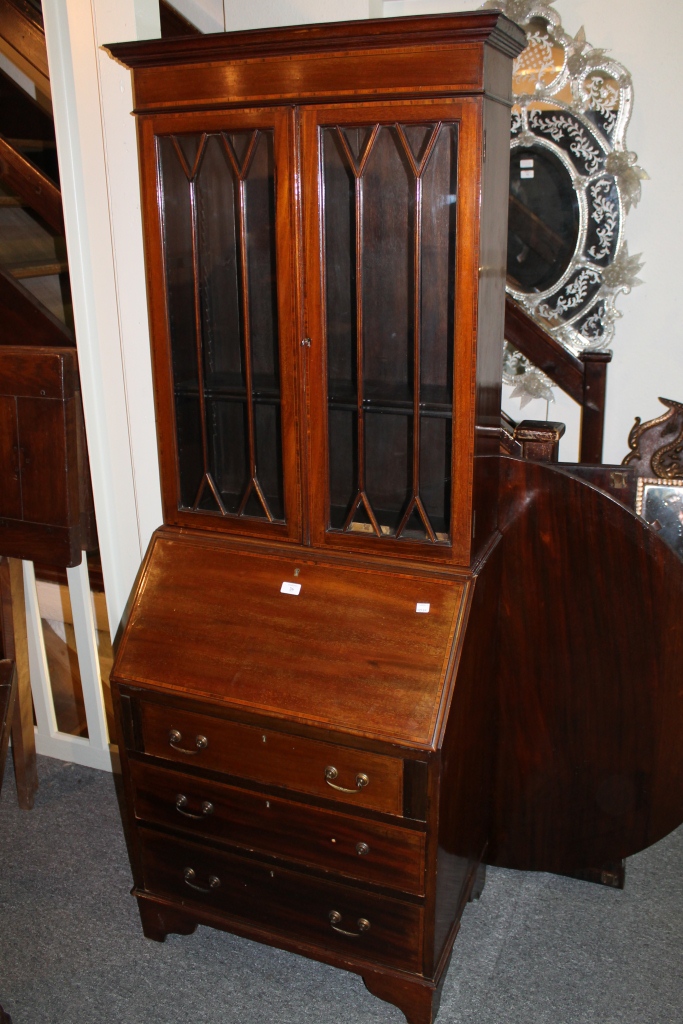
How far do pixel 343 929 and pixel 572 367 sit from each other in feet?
7.49

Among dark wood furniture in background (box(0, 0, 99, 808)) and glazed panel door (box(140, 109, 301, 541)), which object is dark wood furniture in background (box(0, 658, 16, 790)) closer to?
dark wood furniture in background (box(0, 0, 99, 808))

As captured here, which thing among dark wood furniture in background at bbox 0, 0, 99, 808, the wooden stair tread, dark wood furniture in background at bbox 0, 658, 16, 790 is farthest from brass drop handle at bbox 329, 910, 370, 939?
the wooden stair tread

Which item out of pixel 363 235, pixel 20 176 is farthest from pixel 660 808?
pixel 20 176

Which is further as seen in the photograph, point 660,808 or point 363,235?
point 660,808

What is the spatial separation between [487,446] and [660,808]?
95 centimetres

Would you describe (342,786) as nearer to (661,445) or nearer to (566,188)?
(661,445)

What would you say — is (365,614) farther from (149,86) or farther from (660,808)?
(149,86)

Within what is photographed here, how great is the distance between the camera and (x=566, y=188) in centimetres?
347

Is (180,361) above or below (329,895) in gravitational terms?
above

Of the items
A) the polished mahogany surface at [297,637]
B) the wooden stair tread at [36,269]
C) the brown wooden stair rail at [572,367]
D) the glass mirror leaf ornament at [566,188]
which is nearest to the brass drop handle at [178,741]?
the polished mahogany surface at [297,637]

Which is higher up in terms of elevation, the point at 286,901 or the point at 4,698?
the point at 4,698

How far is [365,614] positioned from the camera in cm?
169

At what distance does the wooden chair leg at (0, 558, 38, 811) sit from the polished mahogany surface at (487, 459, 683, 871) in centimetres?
130

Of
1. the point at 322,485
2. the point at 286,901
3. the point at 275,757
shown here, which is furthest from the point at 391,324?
the point at 286,901
